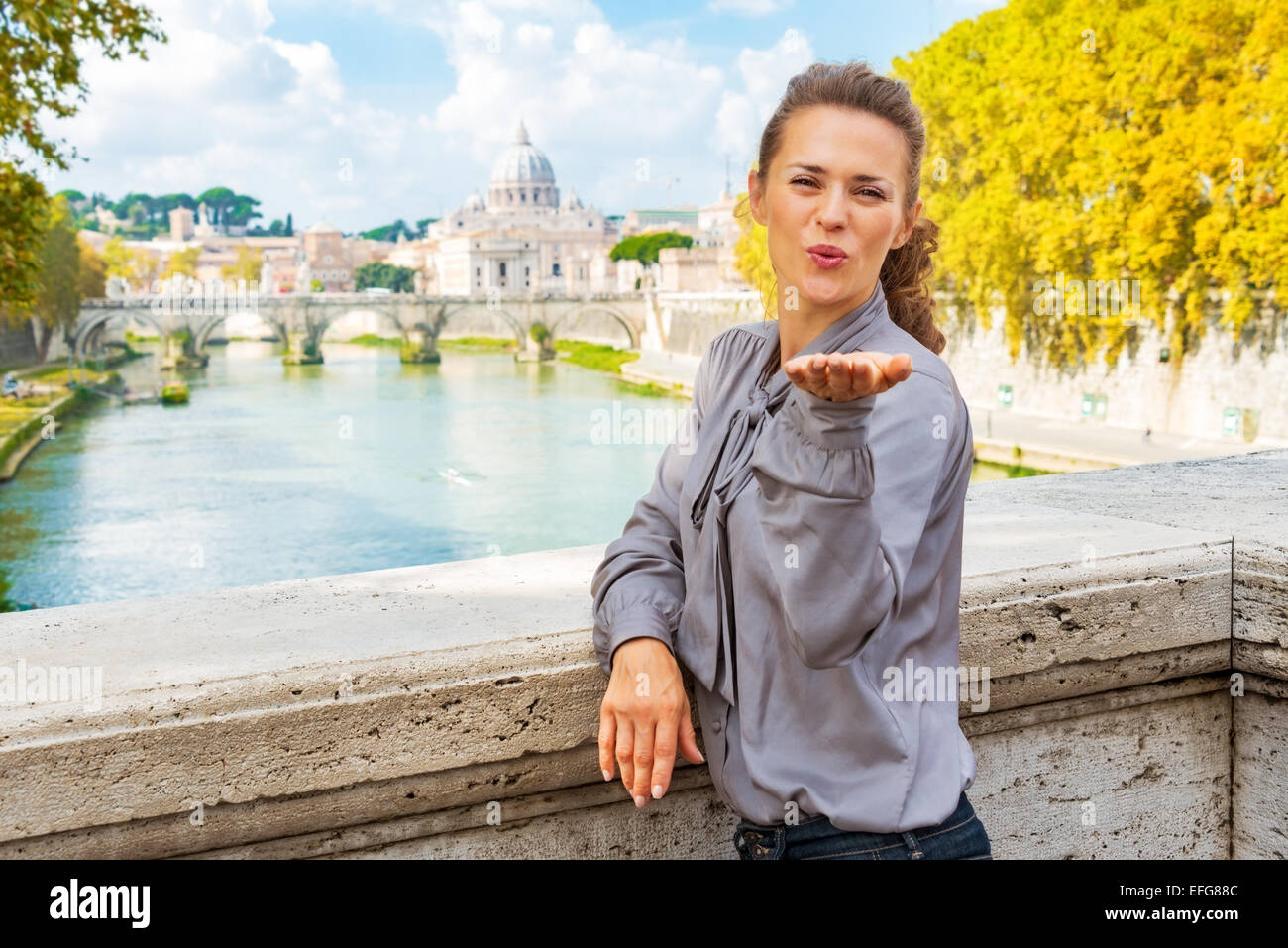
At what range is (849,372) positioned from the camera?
544 mm

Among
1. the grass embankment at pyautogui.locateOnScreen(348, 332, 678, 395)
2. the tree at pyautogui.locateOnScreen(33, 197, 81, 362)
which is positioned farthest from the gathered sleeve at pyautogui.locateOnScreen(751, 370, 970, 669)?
the grass embankment at pyautogui.locateOnScreen(348, 332, 678, 395)

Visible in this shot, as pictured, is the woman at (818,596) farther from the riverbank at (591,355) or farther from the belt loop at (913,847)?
the riverbank at (591,355)

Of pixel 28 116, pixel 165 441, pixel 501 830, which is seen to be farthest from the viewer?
pixel 165 441

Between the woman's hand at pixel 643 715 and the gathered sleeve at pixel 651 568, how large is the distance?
0.04 feet

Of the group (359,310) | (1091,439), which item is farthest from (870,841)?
(359,310)

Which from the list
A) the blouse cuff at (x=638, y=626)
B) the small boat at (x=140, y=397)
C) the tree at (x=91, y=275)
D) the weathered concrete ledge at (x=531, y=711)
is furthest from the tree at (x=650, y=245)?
the blouse cuff at (x=638, y=626)

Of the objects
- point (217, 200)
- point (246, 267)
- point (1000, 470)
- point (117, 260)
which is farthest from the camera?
point (217, 200)

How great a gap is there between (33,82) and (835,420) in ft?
14.7

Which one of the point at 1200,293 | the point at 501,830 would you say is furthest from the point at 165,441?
the point at 501,830

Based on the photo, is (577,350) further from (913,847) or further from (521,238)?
(913,847)

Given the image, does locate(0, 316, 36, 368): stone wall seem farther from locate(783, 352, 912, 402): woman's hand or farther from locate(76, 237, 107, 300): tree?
locate(783, 352, 912, 402): woman's hand

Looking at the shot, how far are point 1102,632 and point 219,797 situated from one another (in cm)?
63

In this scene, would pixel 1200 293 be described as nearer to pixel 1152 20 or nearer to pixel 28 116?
pixel 1152 20

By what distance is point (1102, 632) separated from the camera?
966 mm
